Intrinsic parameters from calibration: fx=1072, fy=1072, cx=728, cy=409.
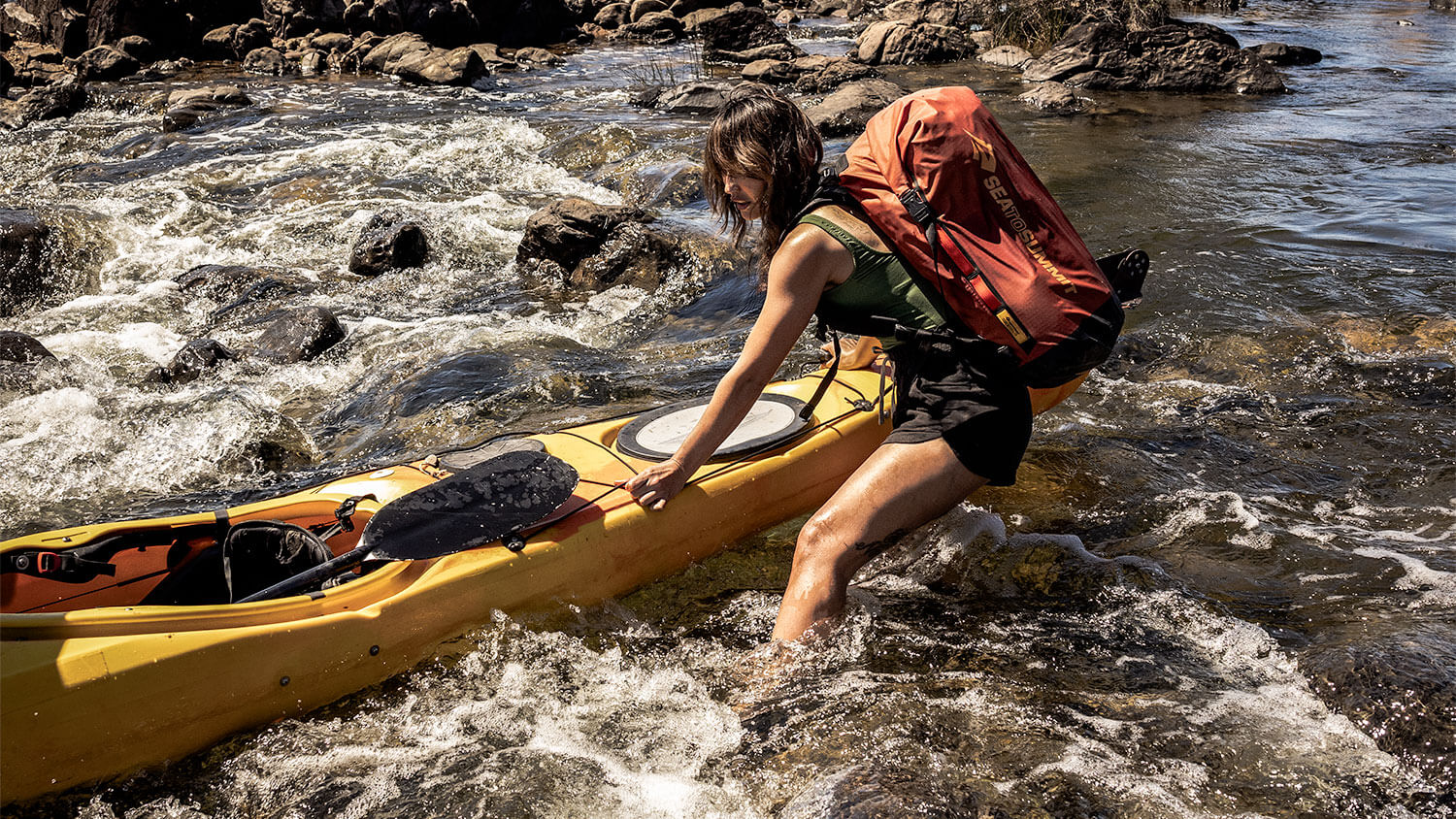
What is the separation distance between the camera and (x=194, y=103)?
521 inches

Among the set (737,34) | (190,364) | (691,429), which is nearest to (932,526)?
(691,429)

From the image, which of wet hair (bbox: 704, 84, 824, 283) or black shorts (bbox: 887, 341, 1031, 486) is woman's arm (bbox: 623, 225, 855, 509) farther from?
black shorts (bbox: 887, 341, 1031, 486)

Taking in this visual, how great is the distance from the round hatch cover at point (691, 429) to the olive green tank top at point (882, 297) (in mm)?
762

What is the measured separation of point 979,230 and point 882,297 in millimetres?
296

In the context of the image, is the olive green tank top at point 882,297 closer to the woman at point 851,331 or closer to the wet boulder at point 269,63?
the woman at point 851,331

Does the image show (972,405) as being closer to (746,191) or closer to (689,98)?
(746,191)

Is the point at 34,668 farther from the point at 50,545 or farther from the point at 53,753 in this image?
the point at 50,545

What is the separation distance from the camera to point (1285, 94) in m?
12.1

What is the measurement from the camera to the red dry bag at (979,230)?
271 centimetres

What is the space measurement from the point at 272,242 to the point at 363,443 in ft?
12.9

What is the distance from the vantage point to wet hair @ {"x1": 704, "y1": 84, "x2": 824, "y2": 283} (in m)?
2.66

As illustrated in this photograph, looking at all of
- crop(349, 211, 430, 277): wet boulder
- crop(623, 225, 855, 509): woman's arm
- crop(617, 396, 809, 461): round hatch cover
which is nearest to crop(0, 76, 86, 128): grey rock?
crop(349, 211, 430, 277): wet boulder

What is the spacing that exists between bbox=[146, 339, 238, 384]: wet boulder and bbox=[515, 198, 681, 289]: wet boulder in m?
2.09

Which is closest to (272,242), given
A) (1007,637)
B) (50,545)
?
(50,545)
